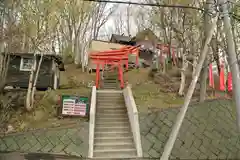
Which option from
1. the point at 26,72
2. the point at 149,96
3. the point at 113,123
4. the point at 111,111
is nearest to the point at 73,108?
the point at 111,111

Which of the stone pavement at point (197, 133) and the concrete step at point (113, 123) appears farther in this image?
the concrete step at point (113, 123)

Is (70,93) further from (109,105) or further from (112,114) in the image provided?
(112,114)

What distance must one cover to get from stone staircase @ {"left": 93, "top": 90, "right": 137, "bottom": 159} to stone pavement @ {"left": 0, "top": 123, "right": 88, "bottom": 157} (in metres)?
0.64

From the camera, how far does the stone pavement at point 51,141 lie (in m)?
9.88

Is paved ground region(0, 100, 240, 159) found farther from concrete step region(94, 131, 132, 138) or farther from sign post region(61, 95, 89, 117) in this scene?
sign post region(61, 95, 89, 117)

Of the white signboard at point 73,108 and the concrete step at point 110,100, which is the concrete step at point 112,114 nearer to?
the white signboard at point 73,108

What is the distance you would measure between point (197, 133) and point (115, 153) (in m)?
3.98

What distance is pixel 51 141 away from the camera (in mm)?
10219

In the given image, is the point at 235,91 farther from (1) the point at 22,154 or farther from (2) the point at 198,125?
(1) the point at 22,154

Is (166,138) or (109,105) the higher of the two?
(109,105)

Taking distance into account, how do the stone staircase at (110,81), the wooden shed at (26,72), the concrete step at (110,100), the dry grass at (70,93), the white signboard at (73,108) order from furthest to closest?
the stone staircase at (110,81) < the wooden shed at (26,72) < the concrete step at (110,100) < the white signboard at (73,108) < the dry grass at (70,93)

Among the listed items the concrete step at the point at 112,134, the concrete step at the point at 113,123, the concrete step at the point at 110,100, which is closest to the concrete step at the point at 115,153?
the concrete step at the point at 112,134

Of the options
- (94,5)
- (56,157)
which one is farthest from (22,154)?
(94,5)

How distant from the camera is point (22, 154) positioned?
9.52 metres
